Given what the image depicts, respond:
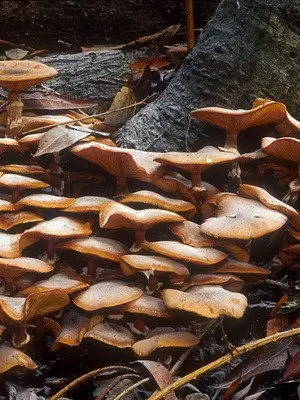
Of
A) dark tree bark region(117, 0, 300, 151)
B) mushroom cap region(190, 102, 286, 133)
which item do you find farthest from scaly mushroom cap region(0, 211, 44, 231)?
mushroom cap region(190, 102, 286, 133)

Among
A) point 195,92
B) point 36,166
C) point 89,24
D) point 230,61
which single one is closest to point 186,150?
point 195,92

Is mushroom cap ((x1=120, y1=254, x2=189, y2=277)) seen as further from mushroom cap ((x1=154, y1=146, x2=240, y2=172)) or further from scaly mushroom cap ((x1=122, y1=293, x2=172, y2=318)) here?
mushroom cap ((x1=154, y1=146, x2=240, y2=172))

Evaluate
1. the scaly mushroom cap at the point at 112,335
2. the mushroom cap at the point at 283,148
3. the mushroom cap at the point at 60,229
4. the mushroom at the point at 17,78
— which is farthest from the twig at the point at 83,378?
the mushroom at the point at 17,78

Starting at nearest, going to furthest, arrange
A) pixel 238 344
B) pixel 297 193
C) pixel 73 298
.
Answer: pixel 73 298 → pixel 238 344 → pixel 297 193

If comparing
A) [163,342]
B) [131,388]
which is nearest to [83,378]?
[131,388]

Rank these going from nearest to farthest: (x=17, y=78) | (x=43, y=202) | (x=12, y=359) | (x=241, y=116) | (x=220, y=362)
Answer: (x=220, y=362) → (x=12, y=359) → (x=43, y=202) → (x=241, y=116) → (x=17, y=78)

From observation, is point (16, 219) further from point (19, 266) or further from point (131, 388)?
point (131, 388)

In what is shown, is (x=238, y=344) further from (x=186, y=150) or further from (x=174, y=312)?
(x=186, y=150)
